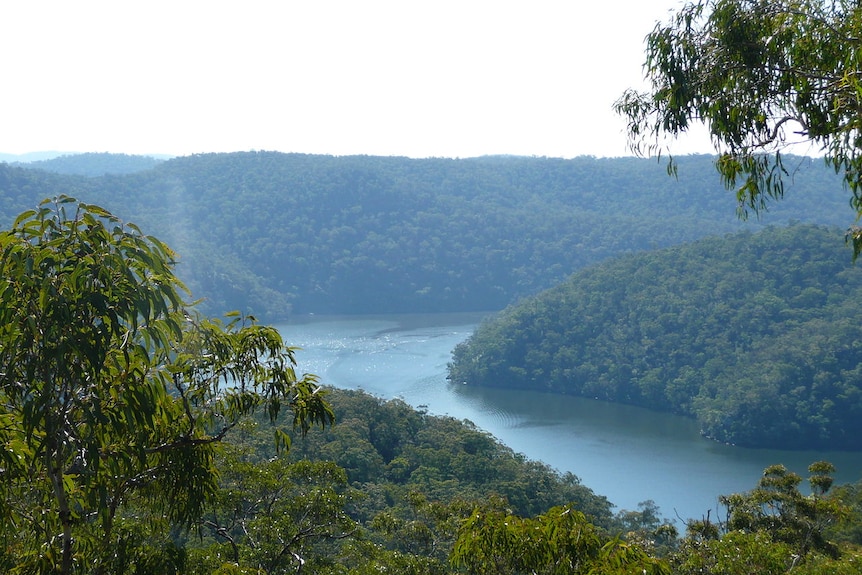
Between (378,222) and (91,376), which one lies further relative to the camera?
(378,222)

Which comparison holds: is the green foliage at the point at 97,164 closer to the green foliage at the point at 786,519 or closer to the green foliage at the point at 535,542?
the green foliage at the point at 786,519

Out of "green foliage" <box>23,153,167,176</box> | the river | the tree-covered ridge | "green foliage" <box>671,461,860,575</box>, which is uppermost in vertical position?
"green foliage" <box>23,153,167,176</box>

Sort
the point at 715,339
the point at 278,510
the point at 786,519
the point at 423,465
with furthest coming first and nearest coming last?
1. the point at 715,339
2. the point at 423,465
3. the point at 786,519
4. the point at 278,510

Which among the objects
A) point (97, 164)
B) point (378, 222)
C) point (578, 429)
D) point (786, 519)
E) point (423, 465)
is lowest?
point (578, 429)

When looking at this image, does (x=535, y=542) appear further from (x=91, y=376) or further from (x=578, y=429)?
(x=578, y=429)

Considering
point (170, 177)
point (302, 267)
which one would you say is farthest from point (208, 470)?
point (170, 177)

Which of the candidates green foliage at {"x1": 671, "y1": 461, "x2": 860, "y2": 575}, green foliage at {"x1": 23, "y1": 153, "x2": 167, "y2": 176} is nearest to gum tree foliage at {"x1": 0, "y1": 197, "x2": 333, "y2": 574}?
green foliage at {"x1": 671, "y1": 461, "x2": 860, "y2": 575}

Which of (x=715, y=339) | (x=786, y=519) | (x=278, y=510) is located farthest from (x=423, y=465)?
(x=715, y=339)

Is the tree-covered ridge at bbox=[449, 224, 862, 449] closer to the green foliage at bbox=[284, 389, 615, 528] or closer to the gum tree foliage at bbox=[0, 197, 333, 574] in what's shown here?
the green foliage at bbox=[284, 389, 615, 528]
